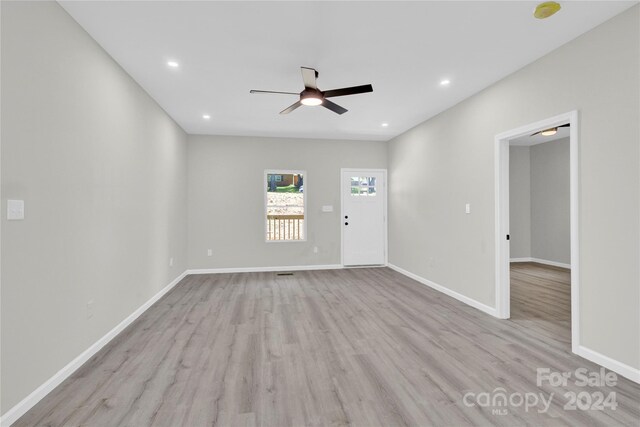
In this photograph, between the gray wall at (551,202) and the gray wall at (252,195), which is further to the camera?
the gray wall at (551,202)

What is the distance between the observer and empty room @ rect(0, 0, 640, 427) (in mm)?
1845

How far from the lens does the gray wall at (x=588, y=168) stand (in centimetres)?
217

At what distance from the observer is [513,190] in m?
7.19

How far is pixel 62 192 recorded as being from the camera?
2.18 metres

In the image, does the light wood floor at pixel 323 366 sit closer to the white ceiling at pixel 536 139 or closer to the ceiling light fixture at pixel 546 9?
the ceiling light fixture at pixel 546 9

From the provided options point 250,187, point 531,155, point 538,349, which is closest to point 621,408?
point 538,349

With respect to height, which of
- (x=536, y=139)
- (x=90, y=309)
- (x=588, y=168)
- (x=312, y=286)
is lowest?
(x=312, y=286)

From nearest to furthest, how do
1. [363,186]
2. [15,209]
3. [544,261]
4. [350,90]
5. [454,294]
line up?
1. [15,209]
2. [350,90]
3. [454,294]
4. [363,186]
5. [544,261]

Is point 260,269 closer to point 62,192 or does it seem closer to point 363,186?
point 363,186

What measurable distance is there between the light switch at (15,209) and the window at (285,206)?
14.4 feet

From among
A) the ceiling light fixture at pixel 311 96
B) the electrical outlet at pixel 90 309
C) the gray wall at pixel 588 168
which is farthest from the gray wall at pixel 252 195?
the electrical outlet at pixel 90 309

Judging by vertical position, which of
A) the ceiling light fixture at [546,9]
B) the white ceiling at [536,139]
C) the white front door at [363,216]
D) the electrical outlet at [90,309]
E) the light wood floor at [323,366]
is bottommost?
the light wood floor at [323,366]

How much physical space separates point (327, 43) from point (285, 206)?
400cm

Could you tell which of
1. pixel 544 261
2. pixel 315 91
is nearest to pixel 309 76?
pixel 315 91
